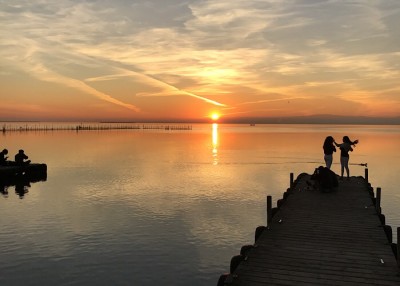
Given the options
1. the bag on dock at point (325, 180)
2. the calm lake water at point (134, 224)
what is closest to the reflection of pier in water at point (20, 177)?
the calm lake water at point (134, 224)

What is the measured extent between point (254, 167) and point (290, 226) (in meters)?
44.2

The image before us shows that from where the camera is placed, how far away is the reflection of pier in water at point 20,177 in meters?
39.1

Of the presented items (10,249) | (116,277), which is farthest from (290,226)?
(10,249)

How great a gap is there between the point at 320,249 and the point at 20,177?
128 ft

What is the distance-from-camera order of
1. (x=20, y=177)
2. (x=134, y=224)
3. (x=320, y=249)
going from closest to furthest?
(x=320, y=249) → (x=134, y=224) → (x=20, y=177)

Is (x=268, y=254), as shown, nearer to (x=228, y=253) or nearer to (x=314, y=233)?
(x=314, y=233)

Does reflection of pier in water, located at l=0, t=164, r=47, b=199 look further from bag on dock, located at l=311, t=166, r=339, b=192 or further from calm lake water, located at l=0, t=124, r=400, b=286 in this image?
bag on dock, located at l=311, t=166, r=339, b=192

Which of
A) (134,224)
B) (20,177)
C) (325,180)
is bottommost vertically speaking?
(134,224)

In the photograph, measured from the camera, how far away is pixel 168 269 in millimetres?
17625

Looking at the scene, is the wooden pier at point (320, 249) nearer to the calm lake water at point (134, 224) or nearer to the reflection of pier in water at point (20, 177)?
the calm lake water at point (134, 224)

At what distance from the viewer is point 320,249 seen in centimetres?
1305

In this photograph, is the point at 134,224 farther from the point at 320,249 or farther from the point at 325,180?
the point at 320,249

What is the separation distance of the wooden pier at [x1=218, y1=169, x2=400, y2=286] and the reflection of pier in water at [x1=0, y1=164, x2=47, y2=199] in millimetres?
29647

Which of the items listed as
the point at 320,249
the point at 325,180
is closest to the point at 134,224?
the point at 325,180
